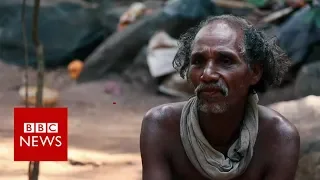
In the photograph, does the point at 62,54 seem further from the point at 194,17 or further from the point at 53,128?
the point at 53,128

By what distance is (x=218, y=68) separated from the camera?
2.05 meters

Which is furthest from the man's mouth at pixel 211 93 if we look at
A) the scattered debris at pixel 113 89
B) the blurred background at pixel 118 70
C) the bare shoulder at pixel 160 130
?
the scattered debris at pixel 113 89

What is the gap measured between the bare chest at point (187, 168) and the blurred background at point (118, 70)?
4.72 feet

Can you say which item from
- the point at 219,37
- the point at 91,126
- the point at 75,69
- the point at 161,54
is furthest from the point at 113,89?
the point at 219,37

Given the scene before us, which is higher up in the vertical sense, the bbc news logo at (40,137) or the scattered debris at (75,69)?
the bbc news logo at (40,137)

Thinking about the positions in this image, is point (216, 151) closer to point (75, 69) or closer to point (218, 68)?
point (218, 68)

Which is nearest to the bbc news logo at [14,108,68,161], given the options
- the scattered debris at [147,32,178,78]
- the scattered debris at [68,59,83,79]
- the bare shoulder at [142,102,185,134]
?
the bare shoulder at [142,102,185,134]

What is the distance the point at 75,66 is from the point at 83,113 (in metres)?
2.58

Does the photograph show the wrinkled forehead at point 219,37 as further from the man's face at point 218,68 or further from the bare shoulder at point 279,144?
the bare shoulder at point 279,144

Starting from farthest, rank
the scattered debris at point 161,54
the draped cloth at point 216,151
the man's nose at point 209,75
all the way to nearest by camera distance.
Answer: the scattered debris at point 161,54, the draped cloth at point 216,151, the man's nose at point 209,75

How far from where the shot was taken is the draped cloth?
216 cm

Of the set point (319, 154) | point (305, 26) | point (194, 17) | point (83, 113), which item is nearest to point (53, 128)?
point (319, 154)

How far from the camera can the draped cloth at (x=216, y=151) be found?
2162 millimetres

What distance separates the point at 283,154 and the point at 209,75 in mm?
437
